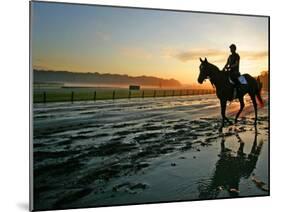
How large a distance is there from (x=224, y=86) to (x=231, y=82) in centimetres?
8

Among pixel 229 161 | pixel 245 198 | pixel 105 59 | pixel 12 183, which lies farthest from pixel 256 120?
pixel 12 183

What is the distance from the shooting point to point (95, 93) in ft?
12.2

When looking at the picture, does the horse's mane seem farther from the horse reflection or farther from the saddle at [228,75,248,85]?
the horse reflection

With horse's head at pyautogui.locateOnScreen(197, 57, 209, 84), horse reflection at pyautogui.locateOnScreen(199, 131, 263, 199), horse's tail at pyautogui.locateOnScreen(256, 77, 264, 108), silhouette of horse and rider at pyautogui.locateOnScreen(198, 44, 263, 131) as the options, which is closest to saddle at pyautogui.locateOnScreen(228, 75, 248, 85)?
silhouette of horse and rider at pyautogui.locateOnScreen(198, 44, 263, 131)

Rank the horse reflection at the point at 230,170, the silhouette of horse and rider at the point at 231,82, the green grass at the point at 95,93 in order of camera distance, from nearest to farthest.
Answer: the green grass at the point at 95,93 < the horse reflection at the point at 230,170 < the silhouette of horse and rider at the point at 231,82

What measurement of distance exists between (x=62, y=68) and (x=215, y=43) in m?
1.41

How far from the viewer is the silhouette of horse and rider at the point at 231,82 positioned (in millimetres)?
4020

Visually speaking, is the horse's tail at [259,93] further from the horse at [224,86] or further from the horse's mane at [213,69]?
the horse's mane at [213,69]

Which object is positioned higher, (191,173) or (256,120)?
(256,120)

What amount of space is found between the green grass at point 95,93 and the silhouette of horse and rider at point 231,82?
0.39 ft

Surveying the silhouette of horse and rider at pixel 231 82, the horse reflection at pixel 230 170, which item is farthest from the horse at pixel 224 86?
the horse reflection at pixel 230 170

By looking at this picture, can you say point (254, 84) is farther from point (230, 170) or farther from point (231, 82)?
point (230, 170)

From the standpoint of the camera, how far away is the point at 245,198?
3.98 meters
